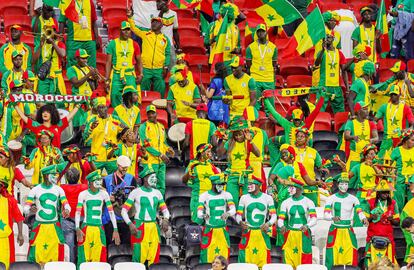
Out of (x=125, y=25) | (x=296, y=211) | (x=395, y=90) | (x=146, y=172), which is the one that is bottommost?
(x=296, y=211)

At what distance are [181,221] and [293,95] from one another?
130 inches

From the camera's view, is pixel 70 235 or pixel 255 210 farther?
pixel 255 210

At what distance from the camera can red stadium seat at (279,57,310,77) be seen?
29.7m

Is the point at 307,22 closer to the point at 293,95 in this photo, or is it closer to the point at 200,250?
the point at 293,95

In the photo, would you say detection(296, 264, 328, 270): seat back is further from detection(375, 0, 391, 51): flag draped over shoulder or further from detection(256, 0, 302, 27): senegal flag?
detection(375, 0, 391, 51): flag draped over shoulder

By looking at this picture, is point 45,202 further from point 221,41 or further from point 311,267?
point 221,41

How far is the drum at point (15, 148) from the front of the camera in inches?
1021

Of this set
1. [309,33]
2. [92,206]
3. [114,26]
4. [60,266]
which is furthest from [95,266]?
[114,26]

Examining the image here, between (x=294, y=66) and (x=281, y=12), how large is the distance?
1.11m

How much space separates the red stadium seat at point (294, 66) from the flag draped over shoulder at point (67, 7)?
3.46m

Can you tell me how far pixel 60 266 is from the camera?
2312 centimetres

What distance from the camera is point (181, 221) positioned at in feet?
83.2

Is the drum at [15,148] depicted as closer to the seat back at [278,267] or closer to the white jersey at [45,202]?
the white jersey at [45,202]

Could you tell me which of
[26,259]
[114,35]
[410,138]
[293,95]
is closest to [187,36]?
[114,35]
